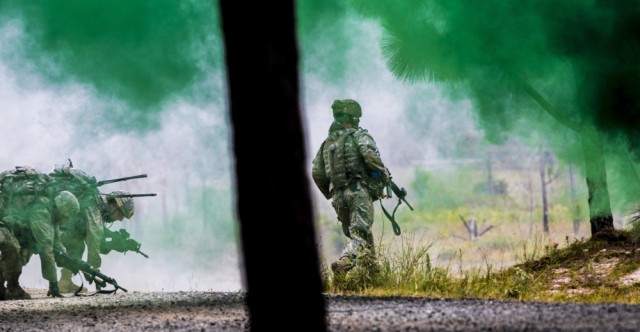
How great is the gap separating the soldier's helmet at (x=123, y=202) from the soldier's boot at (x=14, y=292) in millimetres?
2189

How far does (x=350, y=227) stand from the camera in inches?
482

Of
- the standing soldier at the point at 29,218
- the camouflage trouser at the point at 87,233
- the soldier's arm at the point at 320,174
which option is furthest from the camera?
the camouflage trouser at the point at 87,233

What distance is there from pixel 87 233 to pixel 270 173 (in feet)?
30.5

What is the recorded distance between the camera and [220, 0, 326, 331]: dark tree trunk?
5.64 meters

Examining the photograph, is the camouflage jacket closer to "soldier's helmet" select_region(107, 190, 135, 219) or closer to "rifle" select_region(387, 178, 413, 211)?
"rifle" select_region(387, 178, 413, 211)

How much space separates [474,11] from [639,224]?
380cm

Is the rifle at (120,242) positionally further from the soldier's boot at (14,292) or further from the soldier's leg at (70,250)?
the soldier's boot at (14,292)

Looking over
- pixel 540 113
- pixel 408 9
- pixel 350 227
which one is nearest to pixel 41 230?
pixel 350 227

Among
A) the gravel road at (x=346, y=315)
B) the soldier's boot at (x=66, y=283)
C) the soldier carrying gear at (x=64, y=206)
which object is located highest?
the soldier carrying gear at (x=64, y=206)

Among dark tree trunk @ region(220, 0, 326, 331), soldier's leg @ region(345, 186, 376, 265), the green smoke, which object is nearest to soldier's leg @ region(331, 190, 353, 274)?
soldier's leg @ region(345, 186, 376, 265)

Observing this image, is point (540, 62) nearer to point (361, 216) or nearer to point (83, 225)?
point (361, 216)

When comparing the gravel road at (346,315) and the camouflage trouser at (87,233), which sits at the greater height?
the camouflage trouser at (87,233)

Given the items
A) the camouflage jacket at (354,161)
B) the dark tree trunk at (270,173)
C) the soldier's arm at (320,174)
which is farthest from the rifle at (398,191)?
the dark tree trunk at (270,173)

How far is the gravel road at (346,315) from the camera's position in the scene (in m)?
7.42
